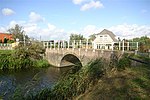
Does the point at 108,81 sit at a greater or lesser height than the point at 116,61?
lesser

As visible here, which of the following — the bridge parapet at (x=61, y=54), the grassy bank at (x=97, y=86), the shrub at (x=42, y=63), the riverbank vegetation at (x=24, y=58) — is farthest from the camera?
the shrub at (x=42, y=63)

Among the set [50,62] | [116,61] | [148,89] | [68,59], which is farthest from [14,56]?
[148,89]

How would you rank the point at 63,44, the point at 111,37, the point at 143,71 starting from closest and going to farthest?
1. the point at 143,71
2. the point at 63,44
3. the point at 111,37

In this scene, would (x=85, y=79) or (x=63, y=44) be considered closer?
(x=85, y=79)

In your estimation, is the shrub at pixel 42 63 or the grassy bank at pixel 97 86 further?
the shrub at pixel 42 63

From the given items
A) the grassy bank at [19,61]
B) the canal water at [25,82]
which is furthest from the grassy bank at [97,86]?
the grassy bank at [19,61]

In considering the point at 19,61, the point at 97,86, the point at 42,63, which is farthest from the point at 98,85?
the point at 42,63

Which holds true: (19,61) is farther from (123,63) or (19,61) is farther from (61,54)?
(123,63)

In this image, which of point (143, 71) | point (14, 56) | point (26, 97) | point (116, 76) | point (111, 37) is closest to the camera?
point (26, 97)

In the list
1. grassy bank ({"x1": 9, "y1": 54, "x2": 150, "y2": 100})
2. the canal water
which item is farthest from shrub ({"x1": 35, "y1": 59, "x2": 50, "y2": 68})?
grassy bank ({"x1": 9, "y1": 54, "x2": 150, "y2": 100})

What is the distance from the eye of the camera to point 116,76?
8984 mm

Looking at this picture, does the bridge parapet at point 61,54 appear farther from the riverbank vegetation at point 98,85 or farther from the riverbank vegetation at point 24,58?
the riverbank vegetation at point 98,85

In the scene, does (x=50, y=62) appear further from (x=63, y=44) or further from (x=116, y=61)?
(x=116, y=61)

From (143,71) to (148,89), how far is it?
2718 mm
